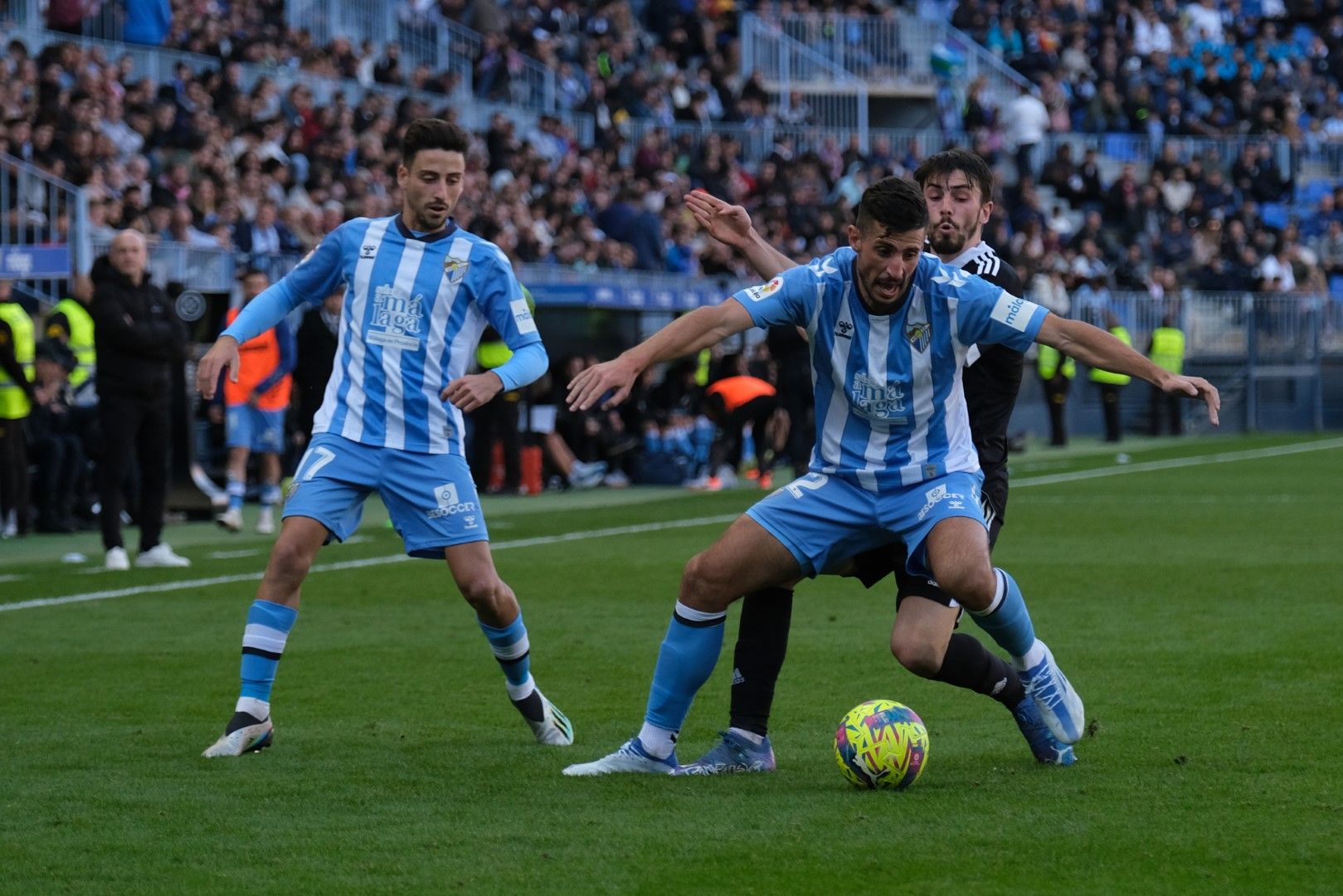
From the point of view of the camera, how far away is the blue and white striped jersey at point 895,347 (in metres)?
6.18

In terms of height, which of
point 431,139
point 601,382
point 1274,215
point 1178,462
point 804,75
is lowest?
point 1178,462

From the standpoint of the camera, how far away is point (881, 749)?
6.11m

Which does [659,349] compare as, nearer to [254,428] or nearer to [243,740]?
[243,740]

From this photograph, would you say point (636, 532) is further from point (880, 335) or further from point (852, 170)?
point (852, 170)

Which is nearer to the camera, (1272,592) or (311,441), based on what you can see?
(311,441)

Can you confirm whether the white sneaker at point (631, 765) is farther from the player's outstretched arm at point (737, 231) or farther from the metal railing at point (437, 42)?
the metal railing at point (437, 42)

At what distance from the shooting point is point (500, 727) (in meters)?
7.53

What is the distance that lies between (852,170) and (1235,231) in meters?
7.02

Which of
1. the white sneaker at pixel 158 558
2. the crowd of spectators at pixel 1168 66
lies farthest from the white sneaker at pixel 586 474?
the crowd of spectators at pixel 1168 66

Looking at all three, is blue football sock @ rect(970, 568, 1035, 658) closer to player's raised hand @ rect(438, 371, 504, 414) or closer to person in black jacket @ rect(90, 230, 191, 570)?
player's raised hand @ rect(438, 371, 504, 414)

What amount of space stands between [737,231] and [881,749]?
1756 millimetres

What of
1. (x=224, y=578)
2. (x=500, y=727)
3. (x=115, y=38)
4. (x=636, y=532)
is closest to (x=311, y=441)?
(x=500, y=727)

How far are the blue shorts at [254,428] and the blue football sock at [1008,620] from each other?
1064cm

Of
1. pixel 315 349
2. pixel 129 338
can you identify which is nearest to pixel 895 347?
pixel 129 338
